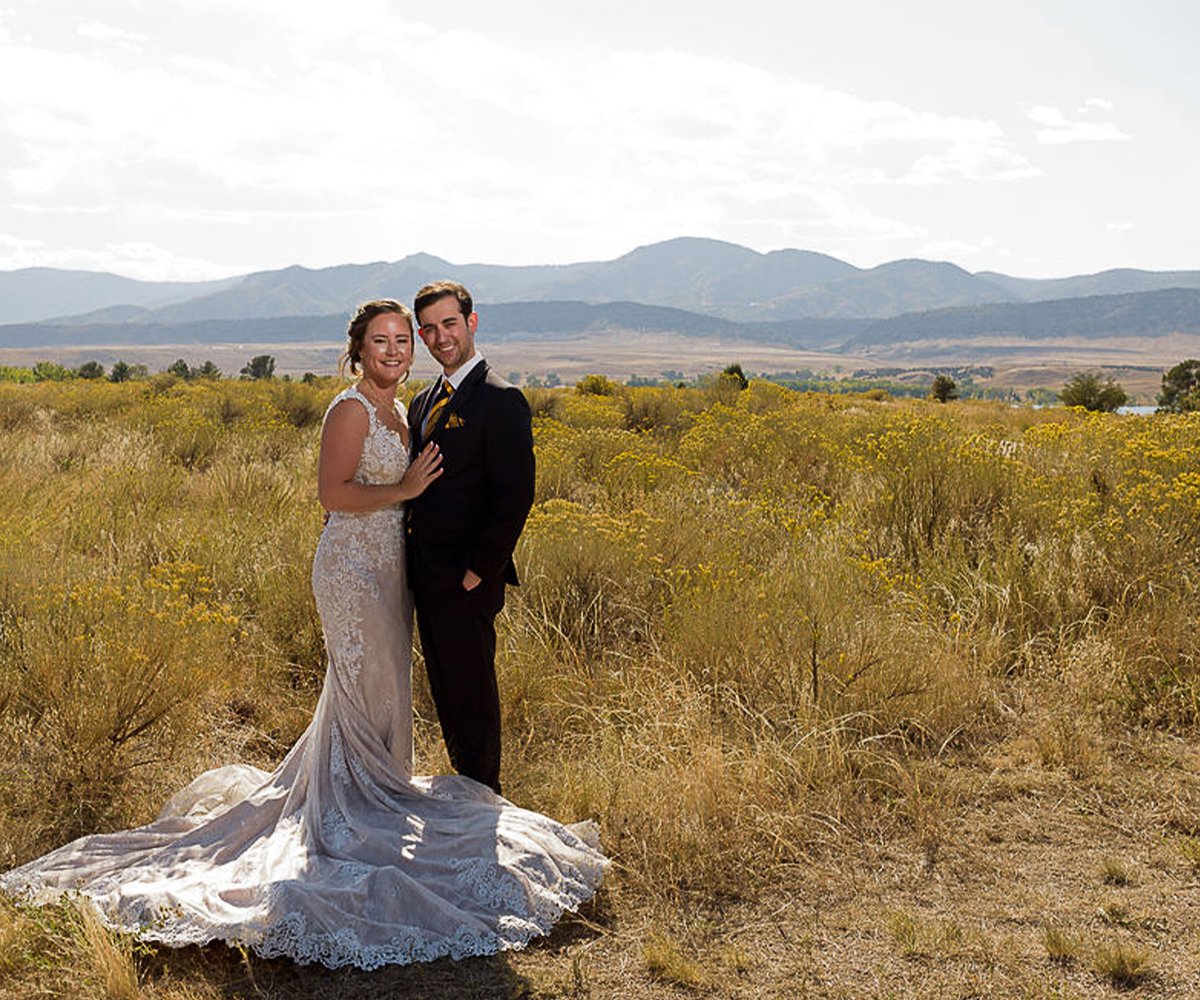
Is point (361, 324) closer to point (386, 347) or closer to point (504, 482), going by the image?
point (386, 347)

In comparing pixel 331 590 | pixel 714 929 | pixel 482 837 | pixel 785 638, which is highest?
pixel 331 590

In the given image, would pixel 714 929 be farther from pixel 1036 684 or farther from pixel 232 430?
pixel 232 430

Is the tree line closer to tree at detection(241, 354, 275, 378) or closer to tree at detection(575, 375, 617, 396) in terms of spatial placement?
tree at detection(241, 354, 275, 378)

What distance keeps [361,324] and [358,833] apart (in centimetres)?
188

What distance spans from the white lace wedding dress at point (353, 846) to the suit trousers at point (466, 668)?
0.42ft

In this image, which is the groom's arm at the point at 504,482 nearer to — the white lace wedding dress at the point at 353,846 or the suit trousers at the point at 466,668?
the suit trousers at the point at 466,668

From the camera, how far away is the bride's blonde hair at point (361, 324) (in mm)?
3779

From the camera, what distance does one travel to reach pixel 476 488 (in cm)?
396

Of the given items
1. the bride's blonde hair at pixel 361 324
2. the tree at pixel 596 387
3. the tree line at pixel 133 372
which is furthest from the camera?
the tree line at pixel 133 372

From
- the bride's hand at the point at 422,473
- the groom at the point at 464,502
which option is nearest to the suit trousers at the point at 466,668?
the groom at the point at 464,502

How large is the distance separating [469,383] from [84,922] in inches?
88.4

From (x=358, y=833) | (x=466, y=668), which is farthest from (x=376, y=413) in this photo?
(x=358, y=833)

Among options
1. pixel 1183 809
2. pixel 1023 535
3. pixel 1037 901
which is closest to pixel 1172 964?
pixel 1037 901

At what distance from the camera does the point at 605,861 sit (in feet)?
12.5
